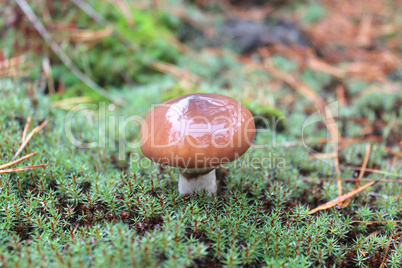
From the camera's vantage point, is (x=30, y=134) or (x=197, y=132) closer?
(x=197, y=132)

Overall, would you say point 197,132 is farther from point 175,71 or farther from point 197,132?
point 175,71

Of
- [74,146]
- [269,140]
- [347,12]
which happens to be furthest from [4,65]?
[347,12]

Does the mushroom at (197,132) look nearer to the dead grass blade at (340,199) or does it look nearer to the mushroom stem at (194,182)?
the mushroom stem at (194,182)

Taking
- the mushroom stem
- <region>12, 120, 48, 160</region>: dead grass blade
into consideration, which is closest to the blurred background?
<region>12, 120, 48, 160</region>: dead grass blade

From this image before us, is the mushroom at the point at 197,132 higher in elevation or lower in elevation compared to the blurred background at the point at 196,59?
lower

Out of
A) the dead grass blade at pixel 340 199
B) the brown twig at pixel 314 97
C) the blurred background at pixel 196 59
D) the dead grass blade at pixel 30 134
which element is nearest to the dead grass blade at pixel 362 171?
the dead grass blade at pixel 340 199

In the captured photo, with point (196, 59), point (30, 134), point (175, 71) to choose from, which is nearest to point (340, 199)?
point (30, 134)

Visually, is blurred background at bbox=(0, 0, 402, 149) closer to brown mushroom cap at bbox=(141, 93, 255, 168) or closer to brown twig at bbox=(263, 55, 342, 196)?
brown twig at bbox=(263, 55, 342, 196)

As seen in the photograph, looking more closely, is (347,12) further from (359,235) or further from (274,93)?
(359,235)
